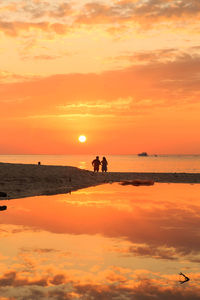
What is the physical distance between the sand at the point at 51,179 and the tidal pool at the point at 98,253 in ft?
27.5

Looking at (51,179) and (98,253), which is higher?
(51,179)

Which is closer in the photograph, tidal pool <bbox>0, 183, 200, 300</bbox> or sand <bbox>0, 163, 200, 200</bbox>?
tidal pool <bbox>0, 183, 200, 300</bbox>

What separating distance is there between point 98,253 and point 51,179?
72.7 feet

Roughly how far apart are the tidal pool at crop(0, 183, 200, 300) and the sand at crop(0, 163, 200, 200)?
838 cm

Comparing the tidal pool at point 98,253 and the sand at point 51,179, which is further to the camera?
the sand at point 51,179

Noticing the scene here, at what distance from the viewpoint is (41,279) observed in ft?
25.4

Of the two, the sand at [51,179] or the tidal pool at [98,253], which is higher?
the sand at [51,179]

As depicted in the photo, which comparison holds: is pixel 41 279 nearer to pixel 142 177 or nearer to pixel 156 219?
pixel 156 219

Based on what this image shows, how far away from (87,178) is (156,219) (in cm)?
2180

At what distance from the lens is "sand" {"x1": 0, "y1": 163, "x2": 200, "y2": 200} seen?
85.5 feet

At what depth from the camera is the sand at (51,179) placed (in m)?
26.1

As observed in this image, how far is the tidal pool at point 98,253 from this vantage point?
7.22m

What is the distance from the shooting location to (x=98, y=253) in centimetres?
990

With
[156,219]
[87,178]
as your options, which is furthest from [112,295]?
[87,178]
